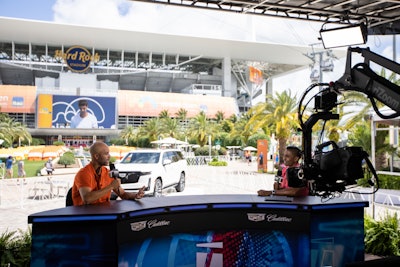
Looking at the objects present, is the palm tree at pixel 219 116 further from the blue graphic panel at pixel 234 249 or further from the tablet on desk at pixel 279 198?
the blue graphic panel at pixel 234 249

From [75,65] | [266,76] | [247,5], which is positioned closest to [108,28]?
[75,65]

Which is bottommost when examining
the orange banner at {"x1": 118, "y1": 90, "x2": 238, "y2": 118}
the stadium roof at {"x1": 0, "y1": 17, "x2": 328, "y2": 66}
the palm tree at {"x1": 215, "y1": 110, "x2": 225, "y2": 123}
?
the palm tree at {"x1": 215, "y1": 110, "x2": 225, "y2": 123}

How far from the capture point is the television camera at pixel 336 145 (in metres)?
3.58

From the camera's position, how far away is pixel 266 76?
106 meters

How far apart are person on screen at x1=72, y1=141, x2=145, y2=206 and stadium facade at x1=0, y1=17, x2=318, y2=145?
75.3 m

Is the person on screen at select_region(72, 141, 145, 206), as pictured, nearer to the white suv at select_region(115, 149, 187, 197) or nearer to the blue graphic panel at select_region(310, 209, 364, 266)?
the blue graphic panel at select_region(310, 209, 364, 266)

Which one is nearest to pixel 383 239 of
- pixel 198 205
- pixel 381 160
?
pixel 198 205

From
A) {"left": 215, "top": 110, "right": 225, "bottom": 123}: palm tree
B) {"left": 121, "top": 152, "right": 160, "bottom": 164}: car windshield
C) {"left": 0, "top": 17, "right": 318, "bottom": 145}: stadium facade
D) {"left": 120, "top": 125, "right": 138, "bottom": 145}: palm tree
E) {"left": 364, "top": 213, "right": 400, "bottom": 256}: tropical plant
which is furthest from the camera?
{"left": 215, "top": 110, "right": 225, "bottom": 123}: palm tree

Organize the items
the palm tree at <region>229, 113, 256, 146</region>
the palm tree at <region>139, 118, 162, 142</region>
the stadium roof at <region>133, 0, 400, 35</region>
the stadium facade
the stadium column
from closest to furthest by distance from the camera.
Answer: the stadium roof at <region>133, 0, 400, 35</region> < the palm tree at <region>229, 113, 256, 146</region> < the palm tree at <region>139, 118, 162, 142</region> < the stadium facade < the stadium column

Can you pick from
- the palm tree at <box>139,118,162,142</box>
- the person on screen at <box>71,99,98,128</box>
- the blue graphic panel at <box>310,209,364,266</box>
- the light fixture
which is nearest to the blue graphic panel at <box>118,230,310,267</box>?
the blue graphic panel at <box>310,209,364,266</box>

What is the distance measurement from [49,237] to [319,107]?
3018mm

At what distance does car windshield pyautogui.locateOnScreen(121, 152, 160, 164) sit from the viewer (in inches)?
611

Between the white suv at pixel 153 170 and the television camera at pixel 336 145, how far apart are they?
9738mm

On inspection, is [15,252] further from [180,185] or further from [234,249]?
[180,185]
